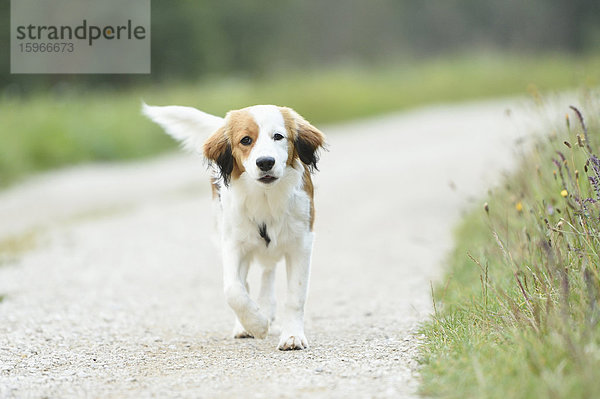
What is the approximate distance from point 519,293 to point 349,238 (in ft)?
14.2

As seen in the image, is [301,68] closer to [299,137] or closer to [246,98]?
[246,98]

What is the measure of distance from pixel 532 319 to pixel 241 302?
169 cm

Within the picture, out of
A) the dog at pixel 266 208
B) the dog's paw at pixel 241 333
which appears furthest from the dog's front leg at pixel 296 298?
the dog's paw at pixel 241 333

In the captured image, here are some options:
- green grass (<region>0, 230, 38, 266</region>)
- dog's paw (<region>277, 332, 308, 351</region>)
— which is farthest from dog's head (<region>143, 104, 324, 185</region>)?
green grass (<region>0, 230, 38, 266</region>)

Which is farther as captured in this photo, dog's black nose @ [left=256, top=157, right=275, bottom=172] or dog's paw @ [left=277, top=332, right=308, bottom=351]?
dog's paw @ [left=277, top=332, right=308, bottom=351]

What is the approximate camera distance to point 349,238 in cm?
866

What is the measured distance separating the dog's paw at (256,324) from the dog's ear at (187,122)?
1.32 metres

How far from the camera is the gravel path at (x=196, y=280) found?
397 centimetres

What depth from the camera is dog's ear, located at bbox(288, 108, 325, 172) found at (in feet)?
15.6

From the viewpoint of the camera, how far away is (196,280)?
727 centimetres

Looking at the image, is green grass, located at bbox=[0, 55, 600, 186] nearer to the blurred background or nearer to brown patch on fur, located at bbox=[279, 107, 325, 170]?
the blurred background

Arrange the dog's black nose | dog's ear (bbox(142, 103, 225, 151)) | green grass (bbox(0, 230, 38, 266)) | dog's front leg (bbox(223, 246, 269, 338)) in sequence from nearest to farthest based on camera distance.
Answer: the dog's black nose < dog's front leg (bbox(223, 246, 269, 338)) < dog's ear (bbox(142, 103, 225, 151)) < green grass (bbox(0, 230, 38, 266))

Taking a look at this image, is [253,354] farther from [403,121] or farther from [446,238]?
[403,121]

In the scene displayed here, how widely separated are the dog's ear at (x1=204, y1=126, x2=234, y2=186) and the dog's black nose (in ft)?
1.41
